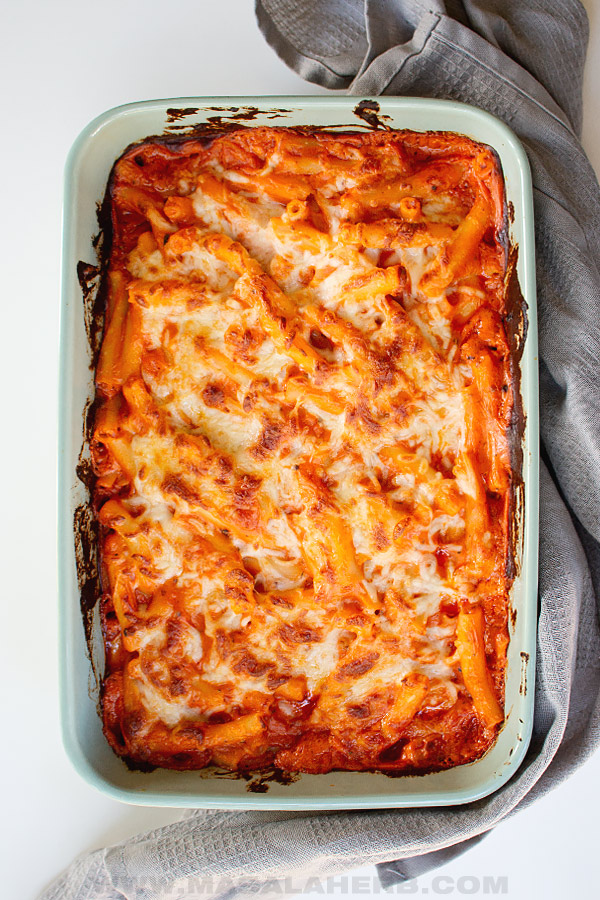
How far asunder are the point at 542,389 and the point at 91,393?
3.34 feet

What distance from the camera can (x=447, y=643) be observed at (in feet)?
4.85

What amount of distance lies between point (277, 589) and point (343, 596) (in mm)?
148

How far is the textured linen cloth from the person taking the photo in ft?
4.84

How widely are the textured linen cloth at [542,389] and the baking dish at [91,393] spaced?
10 cm

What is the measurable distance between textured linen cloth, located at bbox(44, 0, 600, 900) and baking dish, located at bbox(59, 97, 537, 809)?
0.10m

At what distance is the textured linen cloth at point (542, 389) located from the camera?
4.84 ft

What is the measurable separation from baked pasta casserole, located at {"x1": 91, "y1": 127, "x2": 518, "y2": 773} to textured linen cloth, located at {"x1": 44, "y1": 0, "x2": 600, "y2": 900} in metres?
0.13

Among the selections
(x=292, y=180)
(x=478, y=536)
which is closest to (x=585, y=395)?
(x=478, y=536)

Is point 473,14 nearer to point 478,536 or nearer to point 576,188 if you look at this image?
point 576,188

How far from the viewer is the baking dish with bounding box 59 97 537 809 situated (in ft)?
4.57

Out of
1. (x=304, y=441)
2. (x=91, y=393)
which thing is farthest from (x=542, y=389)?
(x=91, y=393)

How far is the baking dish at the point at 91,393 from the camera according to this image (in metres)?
1.39

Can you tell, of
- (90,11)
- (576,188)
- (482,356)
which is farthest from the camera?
(90,11)

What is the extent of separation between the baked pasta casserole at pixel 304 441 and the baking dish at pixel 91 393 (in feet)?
0.12
